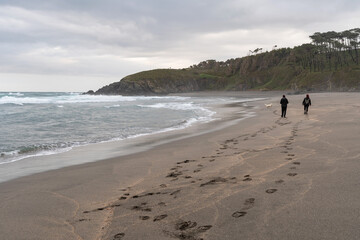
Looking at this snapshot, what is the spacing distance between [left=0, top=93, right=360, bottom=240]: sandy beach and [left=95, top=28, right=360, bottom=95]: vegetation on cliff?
76.6m

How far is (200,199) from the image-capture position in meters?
4.57

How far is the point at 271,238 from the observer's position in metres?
3.11

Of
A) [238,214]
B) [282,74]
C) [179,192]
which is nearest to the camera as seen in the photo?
[238,214]

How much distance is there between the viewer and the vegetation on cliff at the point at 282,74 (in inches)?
3449

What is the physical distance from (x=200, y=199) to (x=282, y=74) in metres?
136

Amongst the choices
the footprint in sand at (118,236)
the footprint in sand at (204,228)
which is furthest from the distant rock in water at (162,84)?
the footprint in sand at (204,228)

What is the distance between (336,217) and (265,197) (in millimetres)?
1053

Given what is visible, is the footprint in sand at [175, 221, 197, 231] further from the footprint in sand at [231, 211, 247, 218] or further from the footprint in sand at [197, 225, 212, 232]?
the footprint in sand at [231, 211, 247, 218]

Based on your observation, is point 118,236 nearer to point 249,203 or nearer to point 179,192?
point 179,192

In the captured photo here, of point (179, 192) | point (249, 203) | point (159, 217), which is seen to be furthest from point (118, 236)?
point (249, 203)

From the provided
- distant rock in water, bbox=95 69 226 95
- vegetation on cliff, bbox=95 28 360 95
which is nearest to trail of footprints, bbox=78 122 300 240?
vegetation on cliff, bbox=95 28 360 95

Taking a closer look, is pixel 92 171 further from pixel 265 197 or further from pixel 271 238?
pixel 271 238

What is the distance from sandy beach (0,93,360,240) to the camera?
3459 mm

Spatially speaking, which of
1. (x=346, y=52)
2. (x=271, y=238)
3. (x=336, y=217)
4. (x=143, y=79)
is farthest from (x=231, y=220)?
(x=143, y=79)
